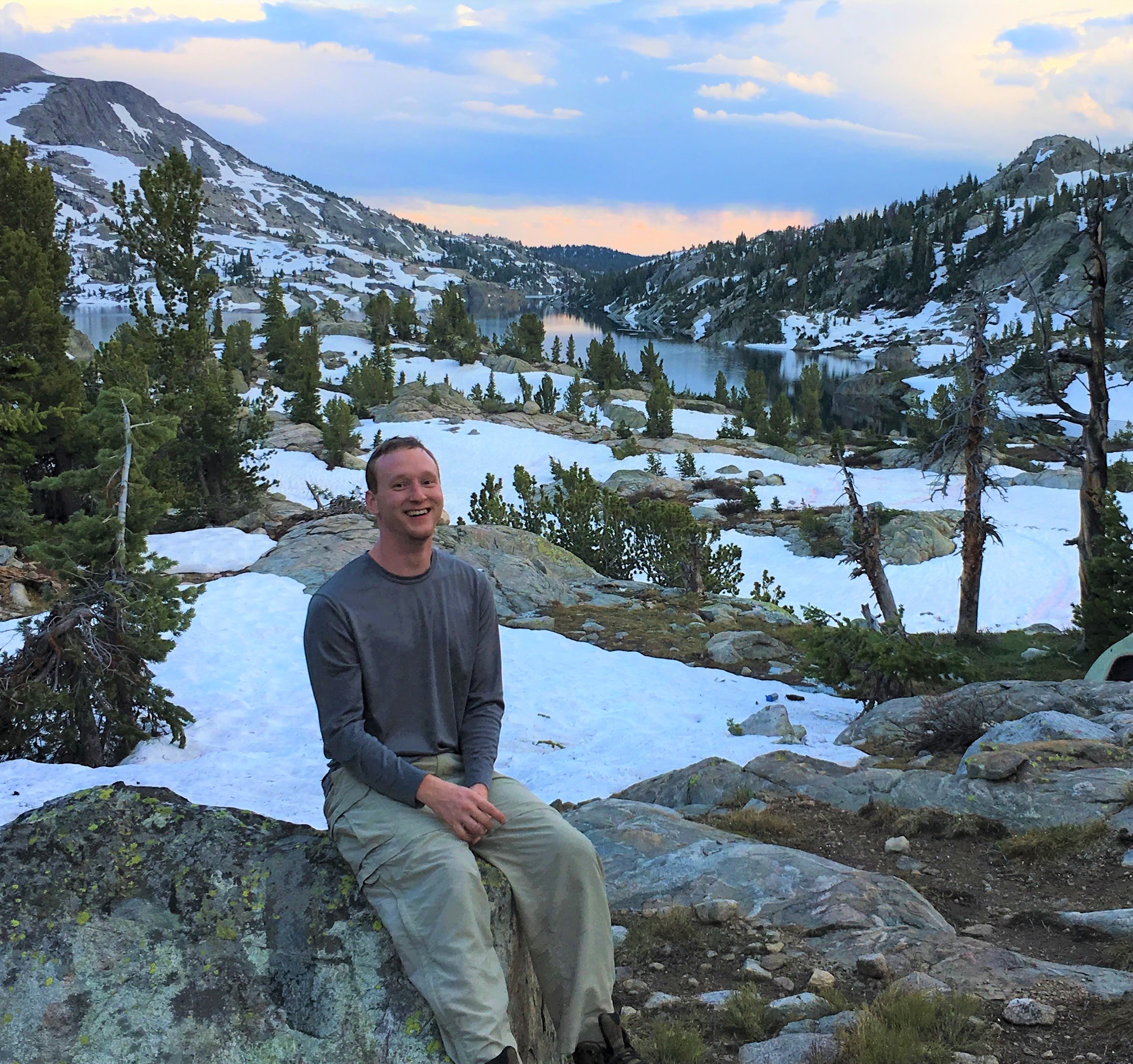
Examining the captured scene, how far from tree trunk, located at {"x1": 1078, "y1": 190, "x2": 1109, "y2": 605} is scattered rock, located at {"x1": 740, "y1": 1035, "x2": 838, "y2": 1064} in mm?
14010

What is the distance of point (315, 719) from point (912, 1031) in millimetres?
9518

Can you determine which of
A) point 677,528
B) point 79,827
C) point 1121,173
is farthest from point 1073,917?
point 1121,173

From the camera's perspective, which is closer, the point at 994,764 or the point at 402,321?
A: the point at 994,764

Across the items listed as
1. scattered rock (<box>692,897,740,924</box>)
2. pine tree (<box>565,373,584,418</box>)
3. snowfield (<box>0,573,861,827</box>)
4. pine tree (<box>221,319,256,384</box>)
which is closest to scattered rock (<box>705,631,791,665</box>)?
snowfield (<box>0,573,861,827</box>)

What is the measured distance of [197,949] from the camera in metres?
3.06

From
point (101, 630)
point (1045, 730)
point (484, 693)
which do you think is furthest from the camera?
point (101, 630)

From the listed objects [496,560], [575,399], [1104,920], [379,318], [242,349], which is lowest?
[496,560]

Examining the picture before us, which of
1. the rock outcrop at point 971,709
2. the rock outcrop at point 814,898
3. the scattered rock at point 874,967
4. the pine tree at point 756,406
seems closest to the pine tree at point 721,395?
the pine tree at point 756,406

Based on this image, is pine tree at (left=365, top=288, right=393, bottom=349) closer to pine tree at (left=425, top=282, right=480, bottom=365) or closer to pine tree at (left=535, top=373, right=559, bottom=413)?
pine tree at (left=425, top=282, right=480, bottom=365)

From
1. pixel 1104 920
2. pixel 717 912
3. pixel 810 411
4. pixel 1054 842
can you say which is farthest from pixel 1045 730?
pixel 810 411

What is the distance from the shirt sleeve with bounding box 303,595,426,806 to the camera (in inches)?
135

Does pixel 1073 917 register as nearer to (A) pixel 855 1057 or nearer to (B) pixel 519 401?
(A) pixel 855 1057

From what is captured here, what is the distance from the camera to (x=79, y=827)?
3297mm

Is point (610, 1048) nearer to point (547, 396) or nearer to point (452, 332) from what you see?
point (547, 396)
